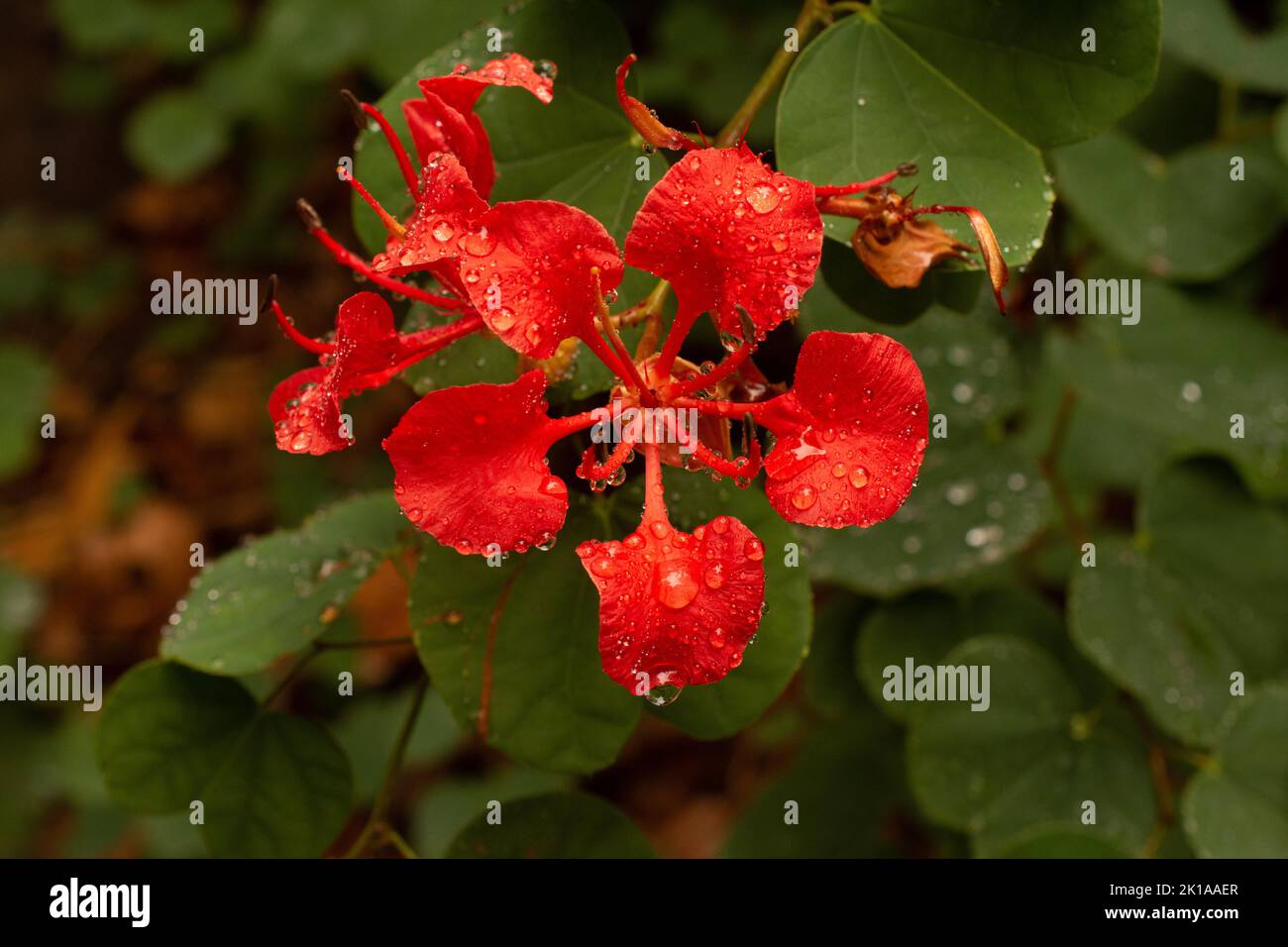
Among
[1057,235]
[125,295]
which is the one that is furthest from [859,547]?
[125,295]

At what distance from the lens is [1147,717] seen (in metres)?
1.81

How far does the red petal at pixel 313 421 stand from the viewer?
962 mm

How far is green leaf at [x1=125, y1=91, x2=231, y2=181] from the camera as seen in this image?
2947 millimetres

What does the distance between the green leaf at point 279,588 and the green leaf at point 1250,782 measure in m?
1.23

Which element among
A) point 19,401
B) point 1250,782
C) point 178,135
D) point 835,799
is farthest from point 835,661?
point 19,401

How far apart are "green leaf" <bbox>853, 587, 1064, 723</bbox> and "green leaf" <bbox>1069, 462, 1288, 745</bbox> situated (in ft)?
0.61

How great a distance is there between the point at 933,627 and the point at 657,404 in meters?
1.05

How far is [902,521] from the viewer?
5.68 feet

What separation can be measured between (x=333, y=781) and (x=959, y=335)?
119 centimetres

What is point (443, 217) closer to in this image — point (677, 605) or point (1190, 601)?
point (677, 605)

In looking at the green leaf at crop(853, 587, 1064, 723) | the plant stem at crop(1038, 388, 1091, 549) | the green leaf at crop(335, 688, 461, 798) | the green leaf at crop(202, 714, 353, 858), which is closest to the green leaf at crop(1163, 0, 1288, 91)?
the plant stem at crop(1038, 388, 1091, 549)
